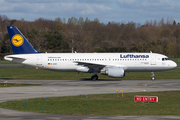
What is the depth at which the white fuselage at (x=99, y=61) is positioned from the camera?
42.2 m

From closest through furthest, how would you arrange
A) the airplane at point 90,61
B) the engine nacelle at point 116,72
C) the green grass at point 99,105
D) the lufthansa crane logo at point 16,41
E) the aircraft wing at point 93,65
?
1. the green grass at point 99,105
2. the engine nacelle at point 116,72
3. the aircraft wing at point 93,65
4. the airplane at point 90,61
5. the lufthansa crane logo at point 16,41

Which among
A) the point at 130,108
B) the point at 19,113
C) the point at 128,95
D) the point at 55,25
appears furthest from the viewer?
the point at 55,25

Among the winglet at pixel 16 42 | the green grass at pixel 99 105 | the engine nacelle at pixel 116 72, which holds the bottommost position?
the green grass at pixel 99 105

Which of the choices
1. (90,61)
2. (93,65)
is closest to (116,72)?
(93,65)

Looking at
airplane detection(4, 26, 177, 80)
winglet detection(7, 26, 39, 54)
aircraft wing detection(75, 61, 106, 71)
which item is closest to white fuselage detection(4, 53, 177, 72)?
airplane detection(4, 26, 177, 80)

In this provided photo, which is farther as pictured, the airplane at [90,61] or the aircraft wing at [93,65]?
the airplane at [90,61]

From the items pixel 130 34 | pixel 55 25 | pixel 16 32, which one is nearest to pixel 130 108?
pixel 16 32

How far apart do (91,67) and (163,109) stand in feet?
75.7

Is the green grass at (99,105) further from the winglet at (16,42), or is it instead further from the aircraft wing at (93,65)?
the winglet at (16,42)

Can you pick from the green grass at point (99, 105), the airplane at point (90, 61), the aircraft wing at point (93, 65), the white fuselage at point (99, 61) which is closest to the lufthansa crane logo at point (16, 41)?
the airplane at point (90, 61)

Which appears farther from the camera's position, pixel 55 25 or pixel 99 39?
pixel 55 25

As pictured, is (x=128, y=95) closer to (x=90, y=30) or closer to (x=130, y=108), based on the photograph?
(x=130, y=108)

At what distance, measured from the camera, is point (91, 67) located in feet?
137

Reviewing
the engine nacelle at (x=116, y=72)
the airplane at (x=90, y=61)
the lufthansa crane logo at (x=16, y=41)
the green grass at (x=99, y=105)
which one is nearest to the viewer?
the green grass at (x=99, y=105)
